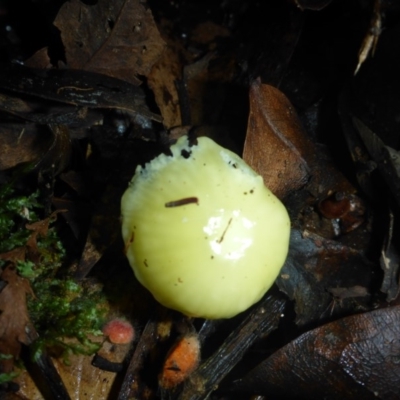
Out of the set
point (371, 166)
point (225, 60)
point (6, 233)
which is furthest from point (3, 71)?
point (371, 166)

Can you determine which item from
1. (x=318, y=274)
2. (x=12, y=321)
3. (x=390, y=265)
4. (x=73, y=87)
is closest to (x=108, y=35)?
(x=73, y=87)

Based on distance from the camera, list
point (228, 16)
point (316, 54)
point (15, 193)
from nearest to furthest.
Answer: point (15, 193) → point (316, 54) → point (228, 16)

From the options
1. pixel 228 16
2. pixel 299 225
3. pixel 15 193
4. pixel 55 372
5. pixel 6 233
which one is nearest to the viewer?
pixel 55 372

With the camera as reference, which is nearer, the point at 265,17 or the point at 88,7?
the point at 88,7

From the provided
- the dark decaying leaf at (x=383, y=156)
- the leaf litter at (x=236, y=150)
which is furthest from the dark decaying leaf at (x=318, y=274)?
the dark decaying leaf at (x=383, y=156)

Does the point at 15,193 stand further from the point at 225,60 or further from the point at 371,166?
the point at 371,166

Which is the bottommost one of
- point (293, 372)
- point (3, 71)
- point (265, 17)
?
point (293, 372)

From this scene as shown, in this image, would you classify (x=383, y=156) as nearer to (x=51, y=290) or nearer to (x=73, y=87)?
(x=73, y=87)

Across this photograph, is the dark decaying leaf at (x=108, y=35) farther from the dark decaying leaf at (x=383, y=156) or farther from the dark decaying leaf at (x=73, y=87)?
the dark decaying leaf at (x=383, y=156)
